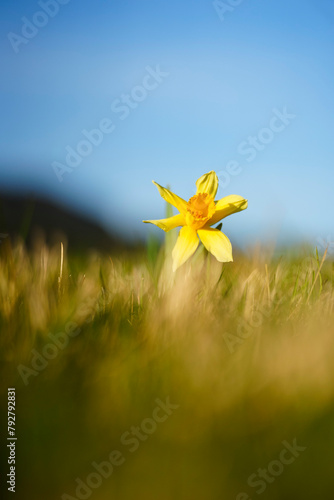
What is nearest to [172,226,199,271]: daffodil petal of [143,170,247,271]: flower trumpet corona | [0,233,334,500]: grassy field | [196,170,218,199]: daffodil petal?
[143,170,247,271]: flower trumpet corona

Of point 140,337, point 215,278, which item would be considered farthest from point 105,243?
point 140,337

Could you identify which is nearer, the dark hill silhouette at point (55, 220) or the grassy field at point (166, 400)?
the grassy field at point (166, 400)

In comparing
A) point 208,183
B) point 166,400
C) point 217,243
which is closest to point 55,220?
point 208,183

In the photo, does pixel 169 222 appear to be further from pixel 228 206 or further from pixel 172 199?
pixel 228 206

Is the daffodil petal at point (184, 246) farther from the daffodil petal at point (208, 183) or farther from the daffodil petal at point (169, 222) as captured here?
the daffodil petal at point (208, 183)

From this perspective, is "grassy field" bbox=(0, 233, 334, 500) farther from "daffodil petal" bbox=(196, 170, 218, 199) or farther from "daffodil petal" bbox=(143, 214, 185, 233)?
"daffodil petal" bbox=(196, 170, 218, 199)

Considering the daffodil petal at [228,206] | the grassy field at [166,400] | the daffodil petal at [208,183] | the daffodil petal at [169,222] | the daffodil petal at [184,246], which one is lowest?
the grassy field at [166,400]

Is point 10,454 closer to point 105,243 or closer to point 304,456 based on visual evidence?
point 304,456

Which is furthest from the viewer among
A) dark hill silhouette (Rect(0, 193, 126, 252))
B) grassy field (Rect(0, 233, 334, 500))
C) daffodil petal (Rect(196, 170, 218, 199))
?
dark hill silhouette (Rect(0, 193, 126, 252))

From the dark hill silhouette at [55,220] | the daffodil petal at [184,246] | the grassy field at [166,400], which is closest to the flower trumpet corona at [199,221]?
the daffodil petal at [184,246]
